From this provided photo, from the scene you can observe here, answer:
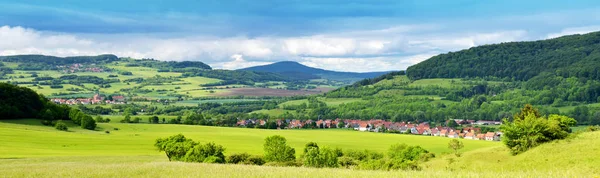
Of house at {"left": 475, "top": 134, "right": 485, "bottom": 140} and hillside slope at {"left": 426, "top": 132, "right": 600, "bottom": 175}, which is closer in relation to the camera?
hillside slope at {"left": 426, "top": 132, "right": 600, "bottom": 175}

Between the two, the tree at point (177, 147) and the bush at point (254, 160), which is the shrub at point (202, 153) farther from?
the bush at point (254, 160)

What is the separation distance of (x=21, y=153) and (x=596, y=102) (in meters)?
193

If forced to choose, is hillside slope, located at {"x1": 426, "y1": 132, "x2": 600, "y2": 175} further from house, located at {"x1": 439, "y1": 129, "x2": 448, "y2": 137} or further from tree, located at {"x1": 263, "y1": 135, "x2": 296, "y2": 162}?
house, located at {"x1": 439, "y1": 129, "x2": 448, "y2": 137}

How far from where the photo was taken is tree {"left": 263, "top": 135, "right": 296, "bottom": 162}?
65500 mm

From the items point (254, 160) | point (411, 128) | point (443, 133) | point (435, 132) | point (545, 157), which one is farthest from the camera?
point (411, 128)

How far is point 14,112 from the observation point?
98250 mm

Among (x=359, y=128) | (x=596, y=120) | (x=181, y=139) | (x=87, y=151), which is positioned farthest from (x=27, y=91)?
(x=596, y=120)

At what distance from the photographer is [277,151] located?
65.9 m

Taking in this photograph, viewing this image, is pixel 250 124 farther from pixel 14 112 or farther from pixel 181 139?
pixel 181 139

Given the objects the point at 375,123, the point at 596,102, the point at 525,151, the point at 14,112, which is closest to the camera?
the point at 525,151

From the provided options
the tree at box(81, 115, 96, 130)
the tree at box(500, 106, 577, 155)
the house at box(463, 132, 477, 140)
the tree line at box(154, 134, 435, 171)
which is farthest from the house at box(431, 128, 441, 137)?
the tree at box(500, 106, 577, 155)

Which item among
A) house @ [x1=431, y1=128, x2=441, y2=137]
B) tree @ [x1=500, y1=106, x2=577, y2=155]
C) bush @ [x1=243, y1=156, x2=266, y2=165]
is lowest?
house @ [x1=431, y1=128, x2=441, y2=137]

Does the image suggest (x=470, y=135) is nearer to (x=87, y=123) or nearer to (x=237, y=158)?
(x=237, y=158)

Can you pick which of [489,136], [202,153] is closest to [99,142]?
[202,153]
